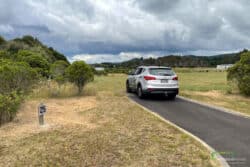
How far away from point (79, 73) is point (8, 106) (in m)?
6.46

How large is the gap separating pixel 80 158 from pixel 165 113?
5.30 m

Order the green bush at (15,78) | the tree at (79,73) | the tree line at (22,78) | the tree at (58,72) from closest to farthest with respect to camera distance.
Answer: the tree line at (22,78), the green bush at (15,78), the tree at (58,72), the tree at (79,73)

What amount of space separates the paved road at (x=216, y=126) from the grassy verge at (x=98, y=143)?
577 mm

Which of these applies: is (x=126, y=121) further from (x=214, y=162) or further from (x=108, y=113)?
(x=214, y=162)

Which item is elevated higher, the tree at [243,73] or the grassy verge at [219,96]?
the tree at [243,73]

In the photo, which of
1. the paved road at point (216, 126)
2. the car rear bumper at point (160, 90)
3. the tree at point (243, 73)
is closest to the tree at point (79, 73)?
the car rear bumper at point (160, 90)

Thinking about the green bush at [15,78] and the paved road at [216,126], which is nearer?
the paved road at [216,126]

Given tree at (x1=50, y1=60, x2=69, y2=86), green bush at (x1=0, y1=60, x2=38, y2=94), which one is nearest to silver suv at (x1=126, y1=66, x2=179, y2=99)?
tree at (x1=50, y1=60, x2=69, y2=86)

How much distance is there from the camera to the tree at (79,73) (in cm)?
1327

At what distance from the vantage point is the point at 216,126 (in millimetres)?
7531

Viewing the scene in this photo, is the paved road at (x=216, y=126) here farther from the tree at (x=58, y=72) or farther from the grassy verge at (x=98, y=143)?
the tree at (x=58, y=72)

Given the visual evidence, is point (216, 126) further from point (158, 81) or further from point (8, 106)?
point (8, 106)

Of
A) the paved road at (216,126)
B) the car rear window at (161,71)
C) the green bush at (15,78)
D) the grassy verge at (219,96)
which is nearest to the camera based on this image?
the paved road at (216,126)

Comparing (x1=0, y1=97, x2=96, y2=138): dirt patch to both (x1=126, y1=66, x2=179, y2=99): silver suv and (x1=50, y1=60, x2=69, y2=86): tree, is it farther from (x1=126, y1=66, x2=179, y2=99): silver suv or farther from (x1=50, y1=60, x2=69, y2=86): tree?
(x1=126, y1=66, x2=179, y2=99): silver suv
